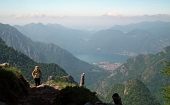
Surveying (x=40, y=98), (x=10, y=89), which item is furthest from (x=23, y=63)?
(x=10, y=89)

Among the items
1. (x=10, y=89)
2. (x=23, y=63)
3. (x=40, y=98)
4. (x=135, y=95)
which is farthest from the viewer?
(x=23, y=63)

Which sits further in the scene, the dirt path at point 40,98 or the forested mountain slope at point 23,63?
the forested mountain slope at point 23,63

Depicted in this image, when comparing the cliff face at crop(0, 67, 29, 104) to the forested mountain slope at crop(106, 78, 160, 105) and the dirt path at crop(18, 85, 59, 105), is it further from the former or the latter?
the forested mountain slope at crop(106, 78, 160, 105)

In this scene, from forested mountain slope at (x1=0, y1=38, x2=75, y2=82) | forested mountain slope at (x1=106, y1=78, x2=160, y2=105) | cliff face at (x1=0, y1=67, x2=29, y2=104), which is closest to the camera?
cliff face at (x1=0, y1=67, x2=29, y2=104)

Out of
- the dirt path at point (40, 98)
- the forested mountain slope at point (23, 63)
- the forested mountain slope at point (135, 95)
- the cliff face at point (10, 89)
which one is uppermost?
the cliff face at point (10, 89)

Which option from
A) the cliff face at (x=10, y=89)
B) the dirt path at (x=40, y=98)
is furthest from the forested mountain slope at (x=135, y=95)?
the cliff face at (x=10, y=89)

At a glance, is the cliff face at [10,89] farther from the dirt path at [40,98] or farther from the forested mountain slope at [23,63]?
the forested mountain slope at [23,63]

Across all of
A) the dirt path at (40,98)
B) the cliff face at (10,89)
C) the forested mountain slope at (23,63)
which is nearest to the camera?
the cliff face at (10,89)

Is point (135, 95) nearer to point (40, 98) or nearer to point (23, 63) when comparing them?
point (23, 63)

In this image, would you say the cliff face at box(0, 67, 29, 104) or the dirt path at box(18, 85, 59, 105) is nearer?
the cliff face at box(0, 67, 29, 104)

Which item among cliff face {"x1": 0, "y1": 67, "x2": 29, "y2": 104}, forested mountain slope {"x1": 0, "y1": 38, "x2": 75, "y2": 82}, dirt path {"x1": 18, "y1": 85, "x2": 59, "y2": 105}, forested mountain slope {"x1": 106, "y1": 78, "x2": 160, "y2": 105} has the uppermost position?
cliff face {"x1": 0, "y1": 67, "x2": 29, "y2": 104}

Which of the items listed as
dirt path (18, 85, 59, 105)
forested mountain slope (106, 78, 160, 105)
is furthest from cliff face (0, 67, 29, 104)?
forested mountain slope (106, 78, 160, 105)

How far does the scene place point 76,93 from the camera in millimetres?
12711

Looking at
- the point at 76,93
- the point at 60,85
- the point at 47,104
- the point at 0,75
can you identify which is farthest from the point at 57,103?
the point at 60,85
